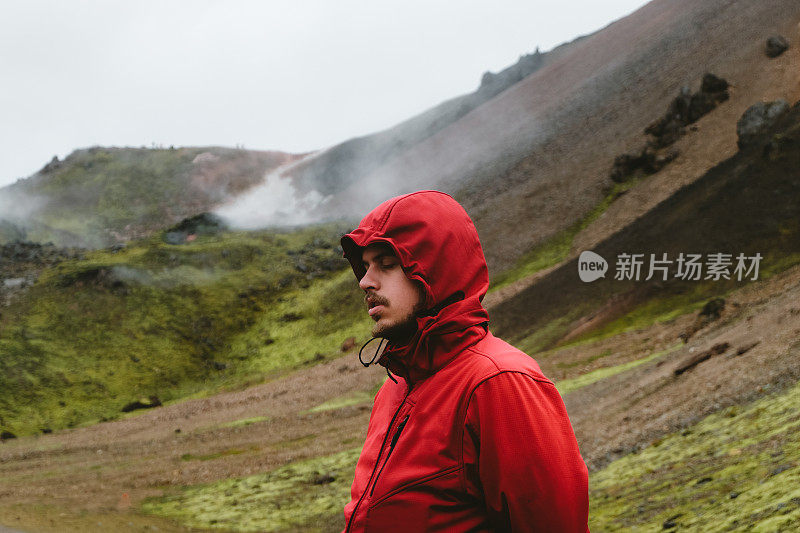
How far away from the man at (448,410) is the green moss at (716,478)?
584cm

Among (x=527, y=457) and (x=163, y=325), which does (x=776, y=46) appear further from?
(x=527, y=457)

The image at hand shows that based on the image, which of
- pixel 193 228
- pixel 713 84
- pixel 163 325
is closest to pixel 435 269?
pixel 163 325

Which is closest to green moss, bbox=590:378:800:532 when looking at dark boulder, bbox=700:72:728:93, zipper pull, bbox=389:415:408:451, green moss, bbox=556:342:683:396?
zipper pull, bbox=389:415:408:451

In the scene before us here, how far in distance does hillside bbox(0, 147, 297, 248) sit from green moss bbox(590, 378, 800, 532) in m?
81.7

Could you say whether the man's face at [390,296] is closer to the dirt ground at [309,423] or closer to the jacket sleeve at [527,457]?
the jacket sleeve at [527,457]

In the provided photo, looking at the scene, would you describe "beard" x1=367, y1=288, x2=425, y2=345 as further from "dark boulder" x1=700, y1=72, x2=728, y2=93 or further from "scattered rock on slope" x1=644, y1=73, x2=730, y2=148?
"dark boulder" x1=700, y1=72, x2=728, y2=93

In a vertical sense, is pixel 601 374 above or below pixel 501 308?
below

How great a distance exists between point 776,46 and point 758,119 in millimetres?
15967

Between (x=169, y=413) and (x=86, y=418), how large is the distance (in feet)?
21.1

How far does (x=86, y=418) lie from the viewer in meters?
43.2

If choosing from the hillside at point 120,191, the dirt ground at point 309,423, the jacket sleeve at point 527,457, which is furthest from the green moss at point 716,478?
the hillside at point 120,191

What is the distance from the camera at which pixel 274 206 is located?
100m

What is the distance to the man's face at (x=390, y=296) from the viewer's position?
10.7ft

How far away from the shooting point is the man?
2.66 m
